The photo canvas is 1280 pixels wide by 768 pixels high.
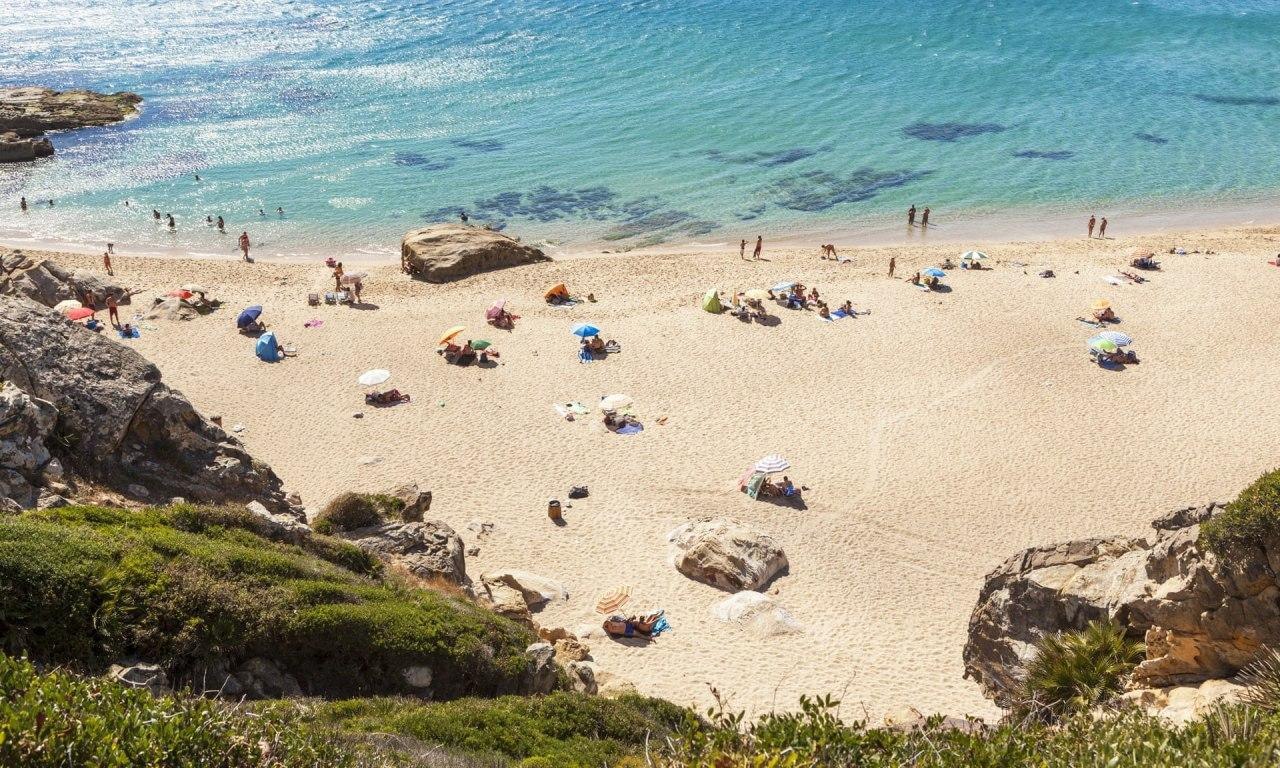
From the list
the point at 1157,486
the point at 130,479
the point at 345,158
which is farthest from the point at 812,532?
the point at 345,158

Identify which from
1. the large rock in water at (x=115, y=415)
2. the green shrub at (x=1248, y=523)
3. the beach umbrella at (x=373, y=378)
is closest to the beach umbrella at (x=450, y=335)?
the beach umbrella at (x=373, y=378)

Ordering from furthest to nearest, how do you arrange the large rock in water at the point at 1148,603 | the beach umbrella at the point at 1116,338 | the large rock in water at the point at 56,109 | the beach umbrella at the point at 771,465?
the large rock in water at the point at 56,109
the beach umbrella at the point at 1116,338
the beach umbrella at the point at 771,465
the large rock in water at the point at 1148,603

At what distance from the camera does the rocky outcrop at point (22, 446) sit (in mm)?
14055

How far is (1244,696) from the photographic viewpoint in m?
11.2

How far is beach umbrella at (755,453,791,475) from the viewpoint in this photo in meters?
23.2

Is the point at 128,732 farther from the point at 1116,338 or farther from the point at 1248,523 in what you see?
the point at 1116,338

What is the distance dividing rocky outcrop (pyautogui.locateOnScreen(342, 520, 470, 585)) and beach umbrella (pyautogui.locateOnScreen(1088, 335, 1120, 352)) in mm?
21139

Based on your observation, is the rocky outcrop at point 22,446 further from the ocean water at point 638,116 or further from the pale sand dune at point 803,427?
the ocean water at point 638,116

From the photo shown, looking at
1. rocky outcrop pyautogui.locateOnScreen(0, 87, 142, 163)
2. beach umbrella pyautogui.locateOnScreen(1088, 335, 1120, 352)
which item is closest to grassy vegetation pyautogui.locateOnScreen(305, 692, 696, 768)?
beach umbrella pyautogui.locateOnScreen(1088, 335, 1120, 352)

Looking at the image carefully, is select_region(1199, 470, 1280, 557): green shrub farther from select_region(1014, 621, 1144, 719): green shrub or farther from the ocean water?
the ocean water

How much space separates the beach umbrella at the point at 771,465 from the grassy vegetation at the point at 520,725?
1049cm

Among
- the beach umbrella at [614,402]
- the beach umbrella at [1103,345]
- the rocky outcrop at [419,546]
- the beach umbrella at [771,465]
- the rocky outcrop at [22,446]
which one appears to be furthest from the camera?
the beach umbrella at [1103,345]

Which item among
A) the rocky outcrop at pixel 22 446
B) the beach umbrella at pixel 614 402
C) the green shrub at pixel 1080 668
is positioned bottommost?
the beach umbrella at pixel 614 402

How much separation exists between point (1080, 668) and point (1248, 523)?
3.02m
